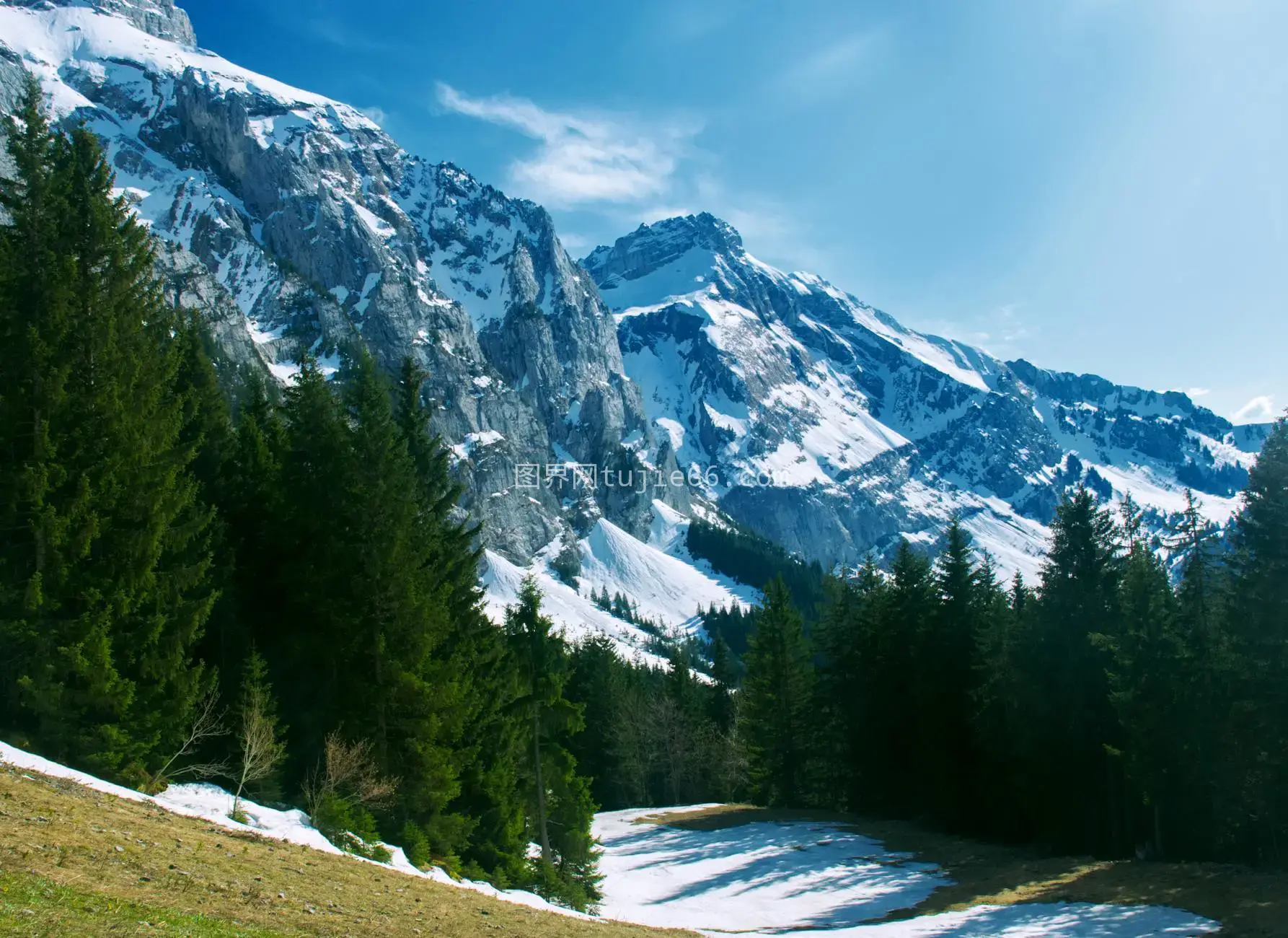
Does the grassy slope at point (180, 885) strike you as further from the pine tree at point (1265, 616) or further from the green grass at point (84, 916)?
the pine tree at point (1265, 616)

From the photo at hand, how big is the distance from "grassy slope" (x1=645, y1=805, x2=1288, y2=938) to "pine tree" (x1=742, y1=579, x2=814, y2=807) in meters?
16.0

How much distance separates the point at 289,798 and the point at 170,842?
9.41 meters

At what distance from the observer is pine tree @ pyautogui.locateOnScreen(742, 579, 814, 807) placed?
5378 centimetres


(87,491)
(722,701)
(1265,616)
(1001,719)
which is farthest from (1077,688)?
(722,701)

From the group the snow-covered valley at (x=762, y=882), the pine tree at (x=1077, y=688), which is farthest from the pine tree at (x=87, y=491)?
the pine tree at (x=1077, y=688)

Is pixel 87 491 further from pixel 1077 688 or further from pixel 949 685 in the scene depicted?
pixel 949 685

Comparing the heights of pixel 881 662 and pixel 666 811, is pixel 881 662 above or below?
above

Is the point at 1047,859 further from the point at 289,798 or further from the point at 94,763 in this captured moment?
the point at 94,763

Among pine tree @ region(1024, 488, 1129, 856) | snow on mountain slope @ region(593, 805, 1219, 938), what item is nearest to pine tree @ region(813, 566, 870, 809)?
snow on mountain slope @ region(593, 805, 1219, 938)

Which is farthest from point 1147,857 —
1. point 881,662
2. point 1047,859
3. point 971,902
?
point 881,662

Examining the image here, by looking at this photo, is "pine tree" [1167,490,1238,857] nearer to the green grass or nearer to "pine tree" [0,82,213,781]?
the green grass

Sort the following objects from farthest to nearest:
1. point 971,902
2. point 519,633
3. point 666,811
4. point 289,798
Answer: point 666,811, point 519,633, point 971,902, point 289,798

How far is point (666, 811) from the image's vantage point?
51.8m

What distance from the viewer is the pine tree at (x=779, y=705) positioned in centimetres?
5378
